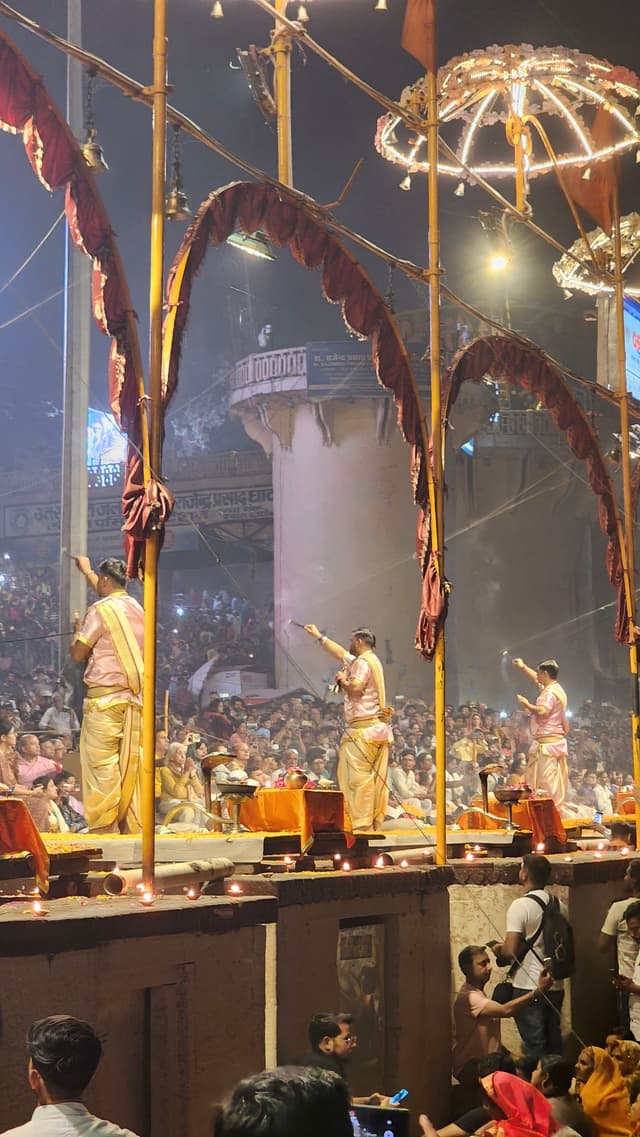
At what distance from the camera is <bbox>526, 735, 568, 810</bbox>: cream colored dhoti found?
1598cm

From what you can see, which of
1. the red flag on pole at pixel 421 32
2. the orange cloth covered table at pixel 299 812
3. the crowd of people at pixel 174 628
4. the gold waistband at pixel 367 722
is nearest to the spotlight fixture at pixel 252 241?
the red flag on pole at pixel 421 32

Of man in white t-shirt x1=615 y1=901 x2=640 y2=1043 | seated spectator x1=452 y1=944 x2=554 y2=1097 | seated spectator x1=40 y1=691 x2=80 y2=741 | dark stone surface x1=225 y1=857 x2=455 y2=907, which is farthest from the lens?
seated spectator x1=40 y1=691 x2=80 y2=741

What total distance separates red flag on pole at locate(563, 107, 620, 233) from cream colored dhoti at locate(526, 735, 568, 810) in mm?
6000

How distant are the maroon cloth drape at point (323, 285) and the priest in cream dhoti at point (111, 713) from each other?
2367mm

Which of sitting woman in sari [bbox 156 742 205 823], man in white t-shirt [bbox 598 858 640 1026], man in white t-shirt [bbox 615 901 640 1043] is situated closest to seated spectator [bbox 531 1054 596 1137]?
man in white t-shirt [bbox 615 901 640 1043]

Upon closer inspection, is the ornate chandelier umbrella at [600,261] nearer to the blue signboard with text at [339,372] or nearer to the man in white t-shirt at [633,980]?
the blue signboard with text at [339,372]

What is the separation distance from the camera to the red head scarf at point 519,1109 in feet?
21.6

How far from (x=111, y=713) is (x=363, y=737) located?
3446mm

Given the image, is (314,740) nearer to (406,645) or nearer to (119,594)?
(406,645)

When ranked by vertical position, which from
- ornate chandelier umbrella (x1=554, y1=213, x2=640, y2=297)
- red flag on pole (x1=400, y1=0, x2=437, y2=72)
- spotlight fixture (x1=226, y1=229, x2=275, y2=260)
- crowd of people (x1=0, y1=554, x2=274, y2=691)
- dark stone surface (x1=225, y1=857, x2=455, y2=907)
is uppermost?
ornate chandelier umbrella (x1=554, y1=213, x2=640, y2=297)

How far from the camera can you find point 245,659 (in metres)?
29.2

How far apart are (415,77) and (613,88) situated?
40.4ft

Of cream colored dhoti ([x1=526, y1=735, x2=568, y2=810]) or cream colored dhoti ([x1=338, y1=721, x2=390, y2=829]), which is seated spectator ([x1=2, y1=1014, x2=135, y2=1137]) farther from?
cream colored dhoti ([x1=526, y1=735, x2=568, y2=810])

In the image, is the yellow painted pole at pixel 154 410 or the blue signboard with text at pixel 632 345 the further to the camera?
the blue signboard with text at pixel 632 345
